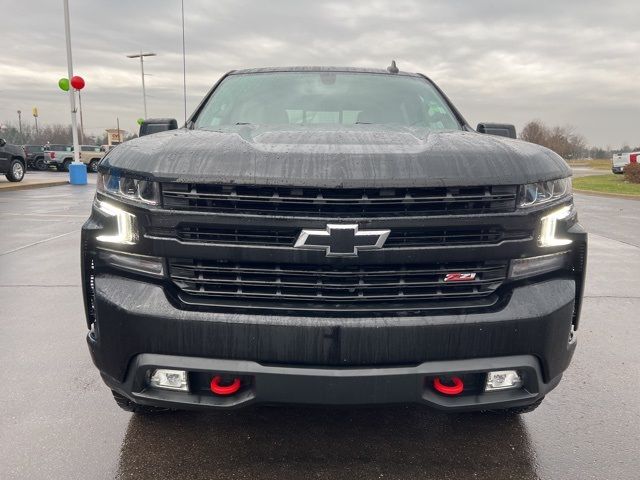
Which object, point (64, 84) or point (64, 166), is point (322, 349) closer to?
point (64, 84)

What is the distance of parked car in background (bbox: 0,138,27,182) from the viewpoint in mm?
17583

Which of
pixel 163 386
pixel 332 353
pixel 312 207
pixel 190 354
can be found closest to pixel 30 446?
pixel 163 386

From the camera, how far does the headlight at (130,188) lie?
6.32ft

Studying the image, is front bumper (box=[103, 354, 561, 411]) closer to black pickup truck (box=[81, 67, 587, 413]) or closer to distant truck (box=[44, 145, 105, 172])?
black pickup truck (box=[81, 67, 587, 413])

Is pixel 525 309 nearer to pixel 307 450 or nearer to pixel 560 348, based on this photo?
pixel 560 348

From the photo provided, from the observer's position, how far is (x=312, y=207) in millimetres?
1850

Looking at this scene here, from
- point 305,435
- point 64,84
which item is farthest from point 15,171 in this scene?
point 305,435

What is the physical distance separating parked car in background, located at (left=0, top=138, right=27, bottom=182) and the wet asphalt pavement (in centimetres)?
1672

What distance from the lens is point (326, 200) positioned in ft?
6.02

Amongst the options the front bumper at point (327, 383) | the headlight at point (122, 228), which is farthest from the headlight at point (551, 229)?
the headlight at point (122, 228)

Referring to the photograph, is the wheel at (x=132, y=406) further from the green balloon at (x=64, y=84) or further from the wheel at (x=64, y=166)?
the wheel at (x=64, y=166)

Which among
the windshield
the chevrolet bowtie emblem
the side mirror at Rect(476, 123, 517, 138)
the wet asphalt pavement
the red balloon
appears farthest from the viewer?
the red balloon

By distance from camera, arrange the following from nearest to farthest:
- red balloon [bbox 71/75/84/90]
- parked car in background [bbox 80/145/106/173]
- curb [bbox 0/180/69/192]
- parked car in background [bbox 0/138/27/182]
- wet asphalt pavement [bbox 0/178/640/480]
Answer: wet asphalt pavement [bbox 0/178/640/480], curb [bbox 0/180/69/192], parked car in background [bbox 0/138/27/182], red balloon [bbox 71/75/84/90], parked car in background [bbox 80/145/106/173]

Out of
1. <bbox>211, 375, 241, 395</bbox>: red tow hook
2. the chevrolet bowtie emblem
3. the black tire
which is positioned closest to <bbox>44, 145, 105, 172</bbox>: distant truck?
the black tire
